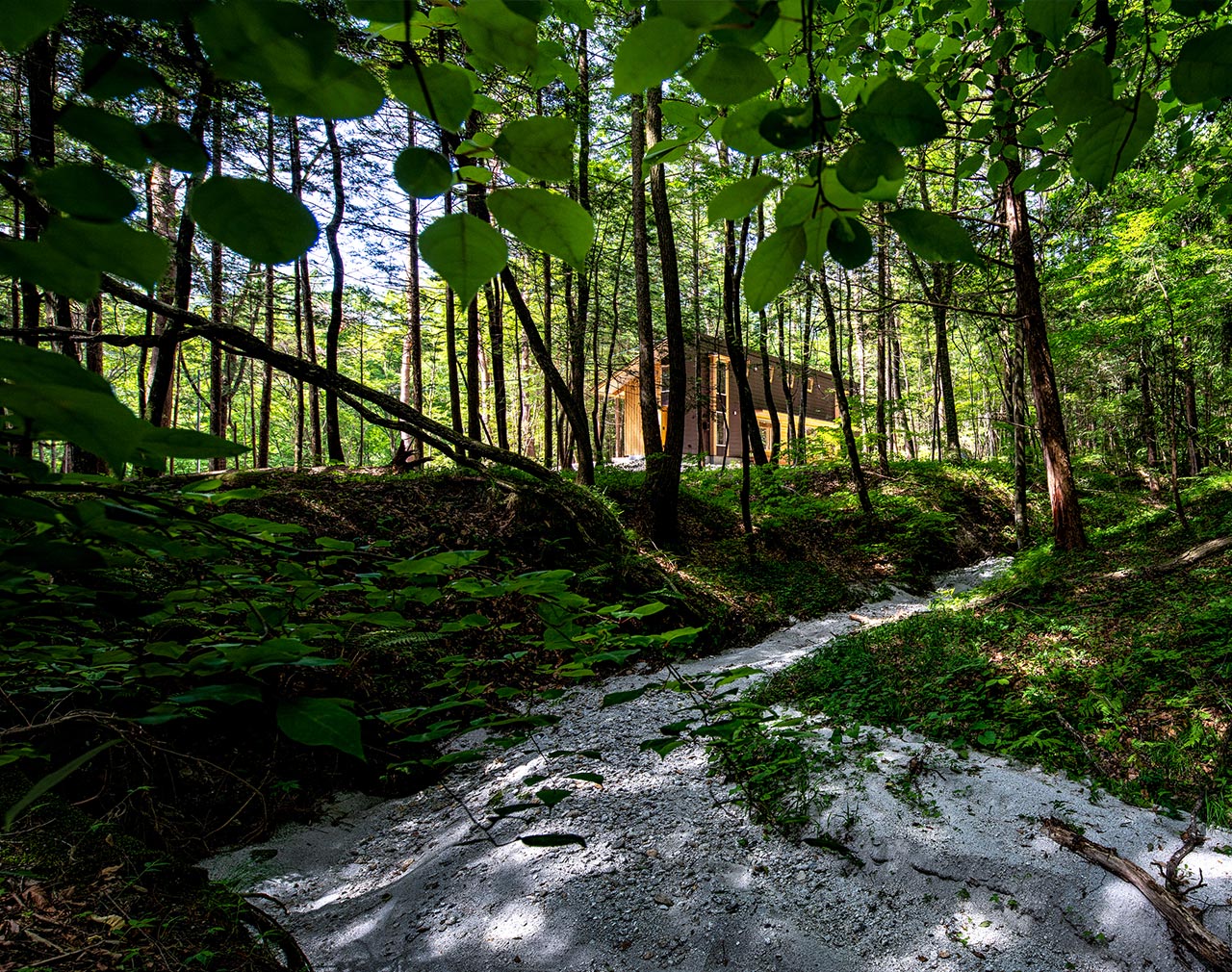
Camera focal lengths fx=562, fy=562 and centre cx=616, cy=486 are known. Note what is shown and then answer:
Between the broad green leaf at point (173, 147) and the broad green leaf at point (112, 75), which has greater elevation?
the broad green leaf at point (112, 75)

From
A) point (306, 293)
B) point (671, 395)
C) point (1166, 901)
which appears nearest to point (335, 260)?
point (306, 293)

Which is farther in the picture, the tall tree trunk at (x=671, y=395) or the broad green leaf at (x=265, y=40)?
the tall tree trunk at (x=671, y=395)

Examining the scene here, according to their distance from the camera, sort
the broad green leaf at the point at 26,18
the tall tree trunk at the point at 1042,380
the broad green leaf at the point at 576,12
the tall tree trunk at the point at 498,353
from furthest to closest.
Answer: the tall tree trunk at the point at 498,353 < the tall tree trunk at the point at 1042,380 < the broad green leaf at the point at 576,12 < the broad green leaf at the point at 26,18

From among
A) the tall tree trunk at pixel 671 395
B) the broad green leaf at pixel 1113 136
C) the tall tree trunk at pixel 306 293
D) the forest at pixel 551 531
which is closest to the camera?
the forest at pixel 551 531

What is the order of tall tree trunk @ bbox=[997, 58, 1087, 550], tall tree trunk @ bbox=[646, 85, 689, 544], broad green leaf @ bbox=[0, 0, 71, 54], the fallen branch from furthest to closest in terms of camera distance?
tall tree trunk @ bbox=[646, 85, 689, 544] → tall tree trunk @ bbox=[997, 58, 1087, 550] → the fallen branch → broad green leaf @ bbox=[0, 0, 71, 54]

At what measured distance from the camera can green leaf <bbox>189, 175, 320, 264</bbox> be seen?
404 millimetres

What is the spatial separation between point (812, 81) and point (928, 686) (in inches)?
175

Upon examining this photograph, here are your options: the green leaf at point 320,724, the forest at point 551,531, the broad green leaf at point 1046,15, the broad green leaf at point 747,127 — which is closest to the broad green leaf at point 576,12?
the forest at point 551,531

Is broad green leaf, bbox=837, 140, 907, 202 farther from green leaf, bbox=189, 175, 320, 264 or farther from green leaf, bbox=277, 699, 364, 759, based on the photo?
green leaf, bbox=277, 699, 364, 759

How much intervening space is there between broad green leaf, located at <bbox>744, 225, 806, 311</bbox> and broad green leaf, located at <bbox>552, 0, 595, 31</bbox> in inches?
17.6

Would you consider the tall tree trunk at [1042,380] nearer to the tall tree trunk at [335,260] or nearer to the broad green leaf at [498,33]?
the broad green leaf at [498,33]

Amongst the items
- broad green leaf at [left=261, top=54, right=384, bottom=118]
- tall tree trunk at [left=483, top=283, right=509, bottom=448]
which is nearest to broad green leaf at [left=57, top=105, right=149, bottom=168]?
broad green leaf at [left=261, top=54, right=384, bottom=118]

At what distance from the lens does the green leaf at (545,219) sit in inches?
18.7

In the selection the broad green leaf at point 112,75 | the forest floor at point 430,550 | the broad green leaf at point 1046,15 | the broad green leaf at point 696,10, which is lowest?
the forest floor at point 430,550
